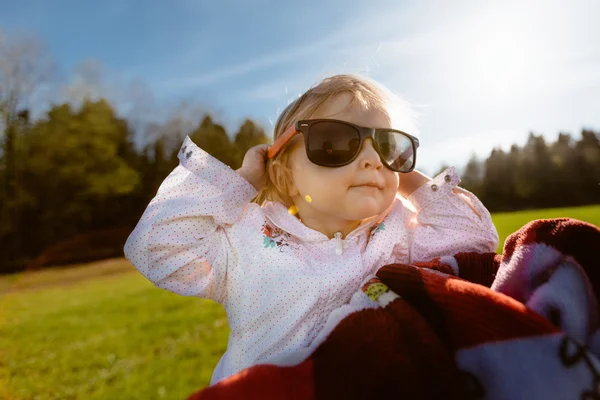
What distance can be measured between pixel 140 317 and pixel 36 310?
4599mm

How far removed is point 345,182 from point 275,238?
380 mm

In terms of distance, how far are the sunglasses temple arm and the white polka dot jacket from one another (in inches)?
7.4

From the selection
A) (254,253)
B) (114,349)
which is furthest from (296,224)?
(114,349)

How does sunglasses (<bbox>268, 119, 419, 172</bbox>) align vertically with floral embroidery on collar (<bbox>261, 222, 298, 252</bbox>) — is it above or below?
above

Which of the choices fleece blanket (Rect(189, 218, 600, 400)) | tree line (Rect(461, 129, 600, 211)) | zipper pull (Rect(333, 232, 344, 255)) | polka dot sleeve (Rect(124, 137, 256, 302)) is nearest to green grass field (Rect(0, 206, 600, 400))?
polka dot sleeve (Rect(124, 137, 256, 302))

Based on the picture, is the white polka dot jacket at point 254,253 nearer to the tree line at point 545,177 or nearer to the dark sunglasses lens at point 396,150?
the dark sunglasses lens at point 396,150

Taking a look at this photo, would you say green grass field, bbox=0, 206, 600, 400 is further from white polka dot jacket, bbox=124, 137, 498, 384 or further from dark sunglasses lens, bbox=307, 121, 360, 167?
dark sunglasses lens, bbox=307, 121, 360, 167

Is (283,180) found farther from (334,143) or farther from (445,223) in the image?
(445,223)

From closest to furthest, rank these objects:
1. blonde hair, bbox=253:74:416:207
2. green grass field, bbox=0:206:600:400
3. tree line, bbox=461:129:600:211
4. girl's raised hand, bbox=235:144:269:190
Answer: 1. blonde hair, bbox=253:74:416:207
2. girl's raised hand, bbox=235:144:269:190
3. green grass field, bbox=0:206:600:400
4. tree line, bbox=461:129:600:211

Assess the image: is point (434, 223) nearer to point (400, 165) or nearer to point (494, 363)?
point (400, 165)

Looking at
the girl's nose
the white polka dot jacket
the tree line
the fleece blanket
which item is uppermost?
the girl's nose

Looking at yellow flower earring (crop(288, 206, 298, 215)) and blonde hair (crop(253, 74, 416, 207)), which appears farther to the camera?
yellow flower earring (crop(288, 206, 298, 215))

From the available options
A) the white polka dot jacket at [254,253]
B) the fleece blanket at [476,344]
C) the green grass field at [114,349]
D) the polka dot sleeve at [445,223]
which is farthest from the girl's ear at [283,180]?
the green grass field at [114,349]

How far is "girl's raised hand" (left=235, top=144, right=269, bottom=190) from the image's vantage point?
6.86 ft
